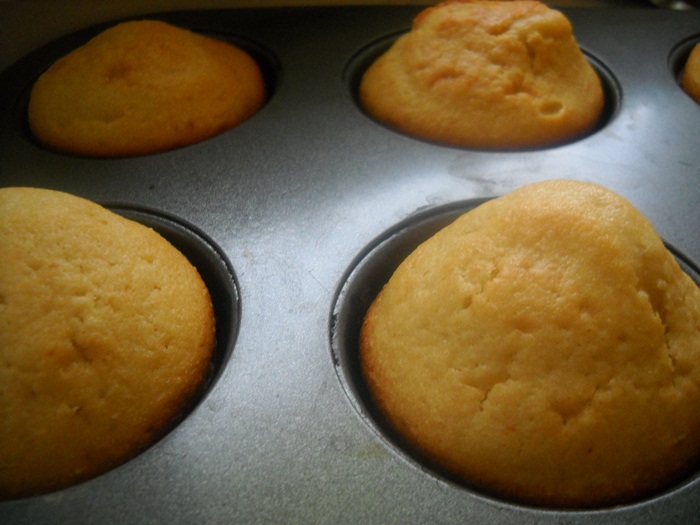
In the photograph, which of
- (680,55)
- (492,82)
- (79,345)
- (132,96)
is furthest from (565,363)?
(680,55)

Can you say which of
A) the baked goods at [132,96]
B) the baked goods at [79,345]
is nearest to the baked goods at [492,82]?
the baked goods at [132,96]

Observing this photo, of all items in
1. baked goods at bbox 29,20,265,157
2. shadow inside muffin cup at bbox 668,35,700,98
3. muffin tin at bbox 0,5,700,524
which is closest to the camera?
muffin tin at bbox 0,5,700,524

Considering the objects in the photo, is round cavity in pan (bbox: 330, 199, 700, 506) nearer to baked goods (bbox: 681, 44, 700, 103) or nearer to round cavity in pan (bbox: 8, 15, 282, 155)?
round cavity in pan (bbox: 8, 15, 282, 155)

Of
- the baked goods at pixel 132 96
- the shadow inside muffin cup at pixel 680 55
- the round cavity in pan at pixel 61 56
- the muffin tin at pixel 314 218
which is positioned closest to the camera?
the muffin tin at pixel 314 218

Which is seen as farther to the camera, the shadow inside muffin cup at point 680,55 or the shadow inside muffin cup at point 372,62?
the shadow inside muffin cup at point 680,55

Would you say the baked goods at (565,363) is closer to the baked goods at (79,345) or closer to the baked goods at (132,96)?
the baked goods at (79,345)

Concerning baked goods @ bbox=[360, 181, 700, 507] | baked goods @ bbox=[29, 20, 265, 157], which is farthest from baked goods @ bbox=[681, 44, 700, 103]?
baked goods @ bbox=[29, 20, 265, 157]

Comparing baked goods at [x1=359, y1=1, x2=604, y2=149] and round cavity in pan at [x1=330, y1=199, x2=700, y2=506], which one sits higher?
baked goods at [x1=359, y1=1, x2=604, y2=149]
